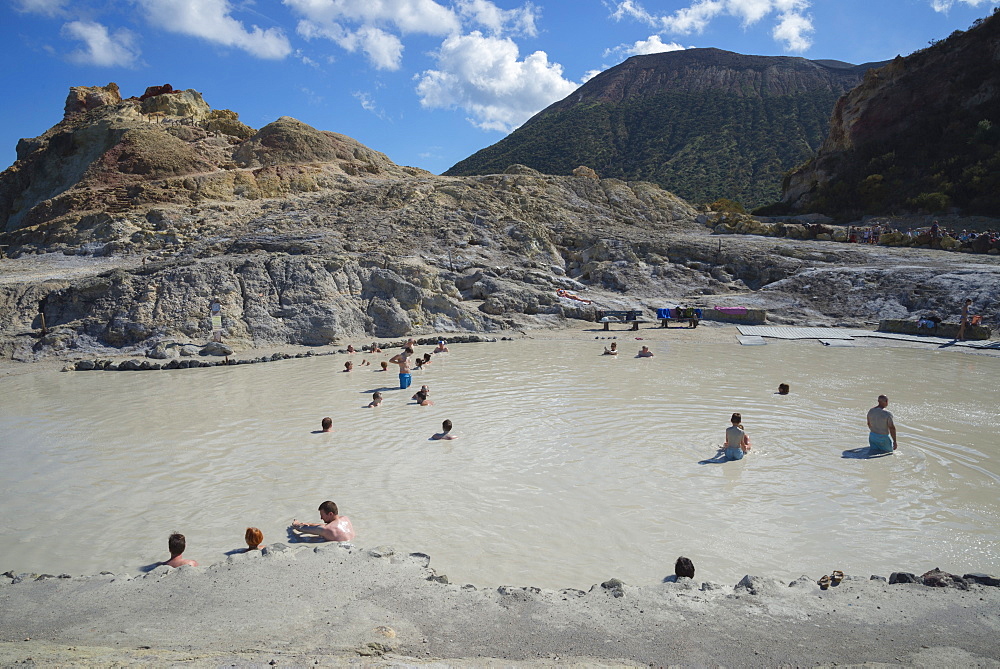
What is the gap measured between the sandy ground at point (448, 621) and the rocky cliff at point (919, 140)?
3713 centimetres

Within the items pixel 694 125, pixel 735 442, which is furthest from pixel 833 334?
pixel 694 125

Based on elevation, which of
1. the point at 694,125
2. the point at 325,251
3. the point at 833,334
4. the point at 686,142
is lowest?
the point at 833,334

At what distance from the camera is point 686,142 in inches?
2515

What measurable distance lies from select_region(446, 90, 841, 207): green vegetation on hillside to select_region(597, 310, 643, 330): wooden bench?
32509mm

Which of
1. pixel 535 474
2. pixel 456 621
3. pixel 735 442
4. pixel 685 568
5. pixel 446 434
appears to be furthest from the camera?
pixel 446 434

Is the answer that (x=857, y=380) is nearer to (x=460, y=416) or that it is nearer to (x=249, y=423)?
(x=460, y=416)

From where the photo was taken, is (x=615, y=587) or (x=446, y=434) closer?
(x=615, y=587)

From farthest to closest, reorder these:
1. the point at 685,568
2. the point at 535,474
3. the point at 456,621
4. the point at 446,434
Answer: the point at 446,434 < the point at 535,474 < the point at 685,568 < the point at 456,621

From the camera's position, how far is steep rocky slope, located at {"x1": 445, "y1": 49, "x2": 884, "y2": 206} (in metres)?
57.9

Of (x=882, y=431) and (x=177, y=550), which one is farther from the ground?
(x=882, y=431)

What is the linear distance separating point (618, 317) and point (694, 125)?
51.2 meters

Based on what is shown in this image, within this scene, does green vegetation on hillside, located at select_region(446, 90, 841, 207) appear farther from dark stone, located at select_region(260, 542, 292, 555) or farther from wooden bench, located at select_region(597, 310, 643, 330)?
dark stone, located at select_region(260, 542, 292, 555)

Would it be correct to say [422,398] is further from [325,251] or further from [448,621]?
[325,251]

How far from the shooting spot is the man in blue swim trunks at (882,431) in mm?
8273
